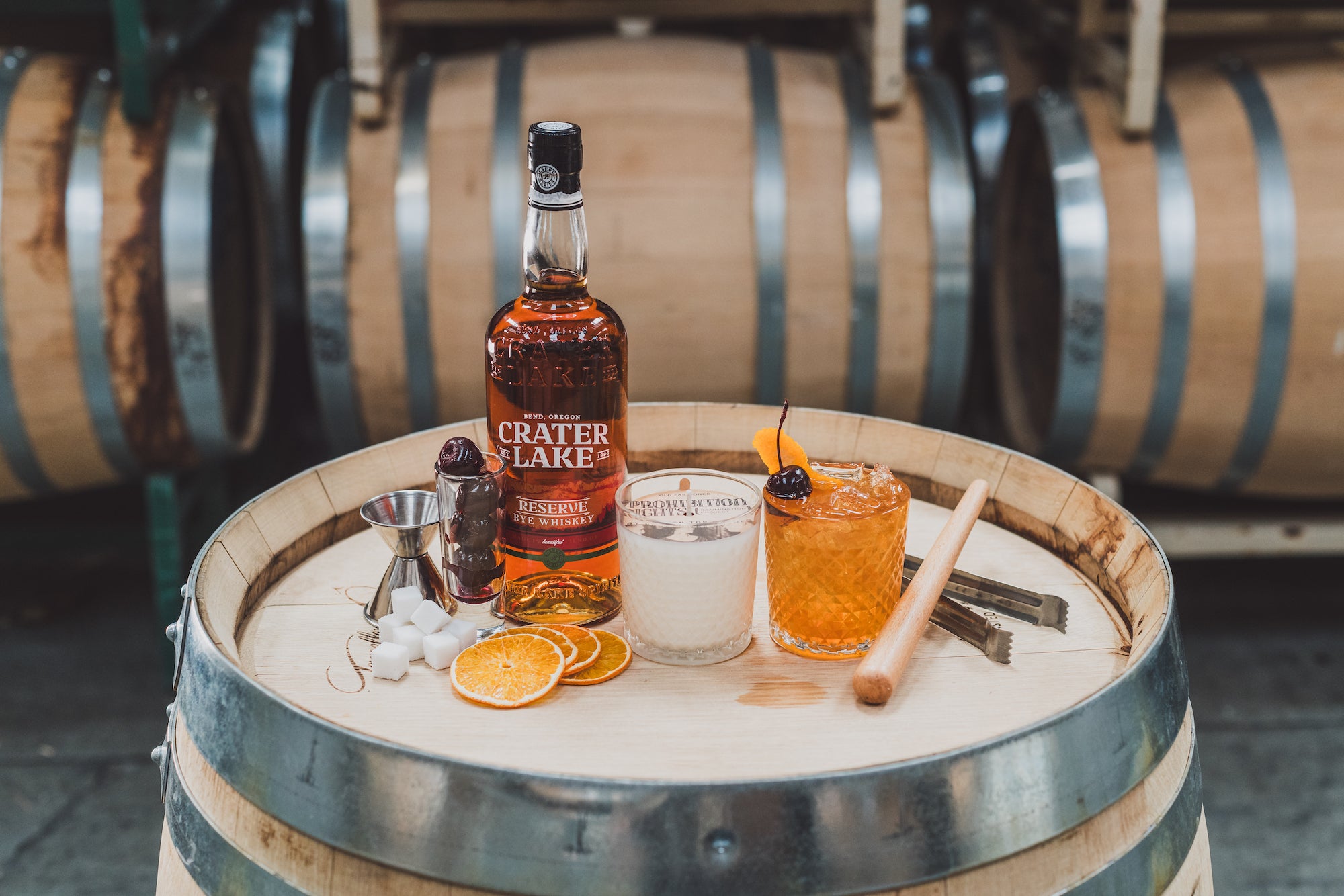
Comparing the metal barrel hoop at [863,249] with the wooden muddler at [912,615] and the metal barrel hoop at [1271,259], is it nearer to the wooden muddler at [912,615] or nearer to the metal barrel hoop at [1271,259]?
the metal barrel hoop at [1271,259]

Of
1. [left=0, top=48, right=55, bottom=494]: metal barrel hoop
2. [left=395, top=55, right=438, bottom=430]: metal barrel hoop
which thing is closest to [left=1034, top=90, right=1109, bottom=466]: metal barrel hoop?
[left=395, top=55, right=438, bottom=430]: metal barrel hoop

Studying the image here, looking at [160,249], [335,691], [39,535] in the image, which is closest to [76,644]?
[39,535]

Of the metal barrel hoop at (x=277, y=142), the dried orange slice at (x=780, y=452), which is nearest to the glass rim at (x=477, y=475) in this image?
the dried orange slice at (x=780, y=452)

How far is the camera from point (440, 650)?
0.92 m

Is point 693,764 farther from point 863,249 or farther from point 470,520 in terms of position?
point 863,249

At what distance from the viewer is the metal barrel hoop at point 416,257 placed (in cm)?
225

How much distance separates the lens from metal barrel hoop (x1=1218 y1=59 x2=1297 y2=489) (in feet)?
7.07

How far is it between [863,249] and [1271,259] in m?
0.73

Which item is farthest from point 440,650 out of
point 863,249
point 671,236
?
point 863,249

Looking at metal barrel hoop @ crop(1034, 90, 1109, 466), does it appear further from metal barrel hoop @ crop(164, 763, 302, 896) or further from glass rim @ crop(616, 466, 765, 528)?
metal barrel hoop @ crop(164, 763, 302, 896)

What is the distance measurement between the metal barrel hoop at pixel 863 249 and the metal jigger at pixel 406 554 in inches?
55.2

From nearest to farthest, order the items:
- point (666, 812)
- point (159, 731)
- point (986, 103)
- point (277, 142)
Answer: point (666, 812), point (159, 731), point (277, 142), point (986, 103)

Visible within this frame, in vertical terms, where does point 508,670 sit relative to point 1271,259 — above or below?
below

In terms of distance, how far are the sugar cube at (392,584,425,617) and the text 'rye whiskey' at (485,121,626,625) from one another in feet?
0.27
